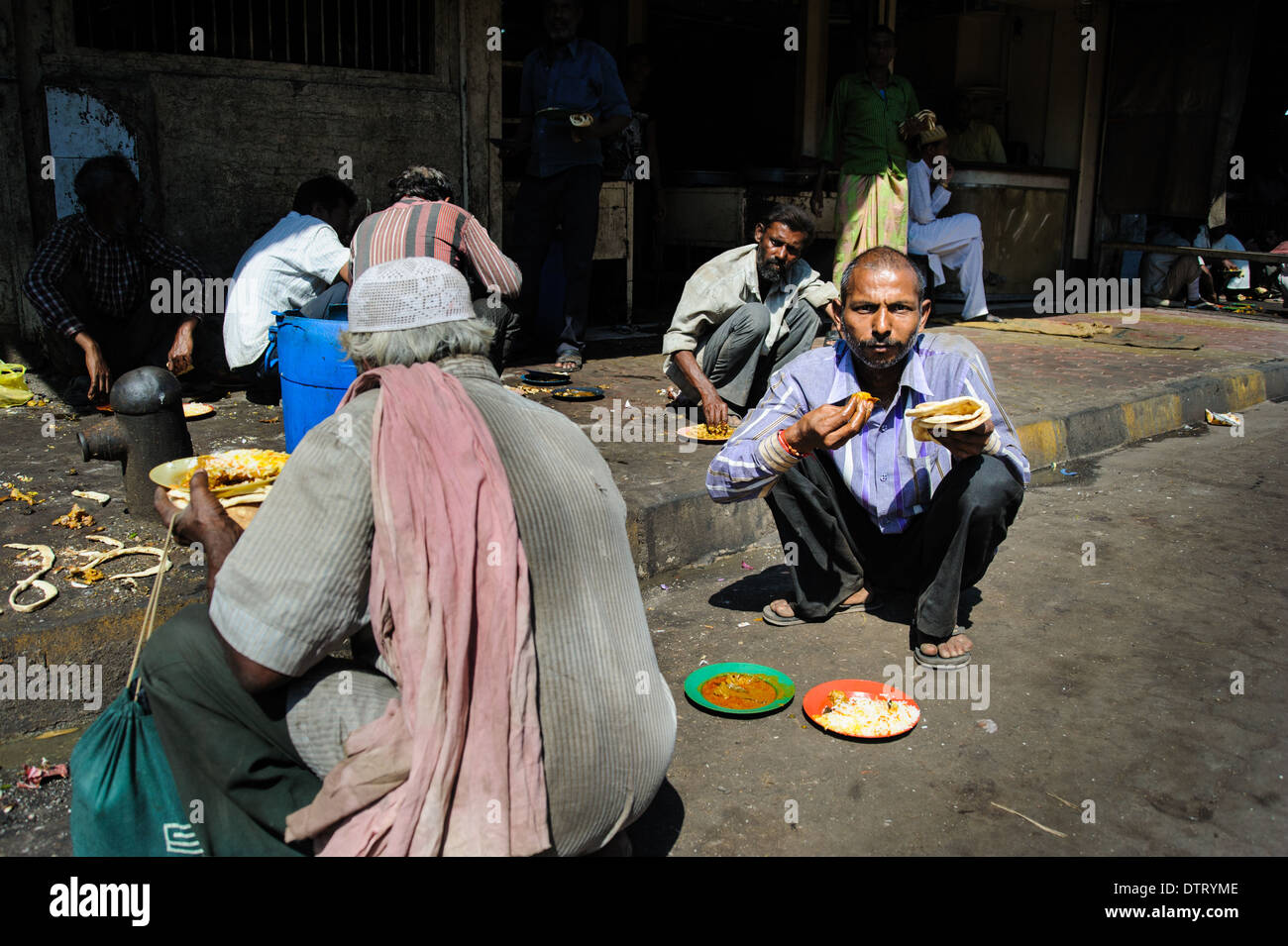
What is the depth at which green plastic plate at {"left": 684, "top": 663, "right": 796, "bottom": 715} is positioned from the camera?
3.07 m

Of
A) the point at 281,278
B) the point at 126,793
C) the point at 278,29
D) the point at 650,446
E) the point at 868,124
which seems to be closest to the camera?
the point at 126,793

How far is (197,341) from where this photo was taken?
20.1ft

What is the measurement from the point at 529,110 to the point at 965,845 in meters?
5.64

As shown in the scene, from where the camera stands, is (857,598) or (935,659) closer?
(935,659)

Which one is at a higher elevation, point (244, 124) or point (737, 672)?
point (244, 124)

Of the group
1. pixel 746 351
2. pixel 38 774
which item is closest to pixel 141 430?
pixel 38 774

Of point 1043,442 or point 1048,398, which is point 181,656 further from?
point 1048,398

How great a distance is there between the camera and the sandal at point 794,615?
3752 millimetres

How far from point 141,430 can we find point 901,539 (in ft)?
9.06

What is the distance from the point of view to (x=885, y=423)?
355 cm

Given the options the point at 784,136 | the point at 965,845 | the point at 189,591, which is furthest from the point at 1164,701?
the point at 784,136

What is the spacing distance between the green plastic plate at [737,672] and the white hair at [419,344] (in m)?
1.42

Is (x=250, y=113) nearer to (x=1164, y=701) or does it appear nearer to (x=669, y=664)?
(x=669, y=664)

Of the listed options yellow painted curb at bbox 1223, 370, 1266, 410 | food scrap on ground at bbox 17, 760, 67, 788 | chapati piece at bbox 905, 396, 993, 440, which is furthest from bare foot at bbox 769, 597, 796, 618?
yellow painted curb at bbox 1223, 370, 1266, 410
